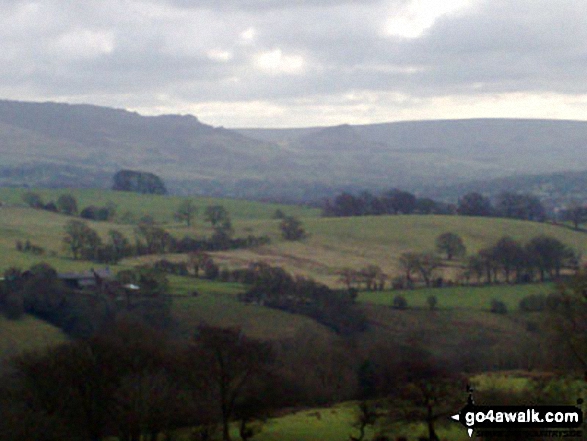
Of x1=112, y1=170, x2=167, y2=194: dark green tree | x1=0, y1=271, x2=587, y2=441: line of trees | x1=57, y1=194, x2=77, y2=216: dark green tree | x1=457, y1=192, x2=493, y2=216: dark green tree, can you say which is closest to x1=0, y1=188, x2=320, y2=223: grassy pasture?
x1=57, y1=194, x2=77, y2=216: dark green tree

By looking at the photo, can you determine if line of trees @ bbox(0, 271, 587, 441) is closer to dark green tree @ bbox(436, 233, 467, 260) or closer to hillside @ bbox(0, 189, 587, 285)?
hillside @ bbox(0, 189, 587, 285)

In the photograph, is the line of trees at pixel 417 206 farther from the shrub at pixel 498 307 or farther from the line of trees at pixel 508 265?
the shrub at pixel 498 307

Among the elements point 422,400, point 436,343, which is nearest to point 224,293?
point 436,343

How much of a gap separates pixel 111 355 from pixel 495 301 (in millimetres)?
39667

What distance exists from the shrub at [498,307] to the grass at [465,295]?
55cm

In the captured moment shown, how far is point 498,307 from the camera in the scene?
6612 cm

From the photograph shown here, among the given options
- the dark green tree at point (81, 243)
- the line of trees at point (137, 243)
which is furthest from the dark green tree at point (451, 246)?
the dark green tree at point (81, 243)

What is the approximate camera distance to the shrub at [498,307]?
65750 mm

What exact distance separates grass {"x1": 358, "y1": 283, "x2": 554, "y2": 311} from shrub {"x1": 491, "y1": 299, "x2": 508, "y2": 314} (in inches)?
21.5

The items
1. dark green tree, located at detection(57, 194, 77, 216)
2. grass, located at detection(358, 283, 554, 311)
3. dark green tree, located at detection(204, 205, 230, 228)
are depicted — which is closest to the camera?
grass, located at detection(358, 283, 554, 311)

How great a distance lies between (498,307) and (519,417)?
4409 centimetres

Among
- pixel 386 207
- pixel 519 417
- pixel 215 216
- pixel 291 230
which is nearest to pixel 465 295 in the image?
pixel 291 230

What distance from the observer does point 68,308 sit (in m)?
60.8

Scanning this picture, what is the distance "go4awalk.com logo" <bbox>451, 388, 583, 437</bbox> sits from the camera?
22.8 meters
